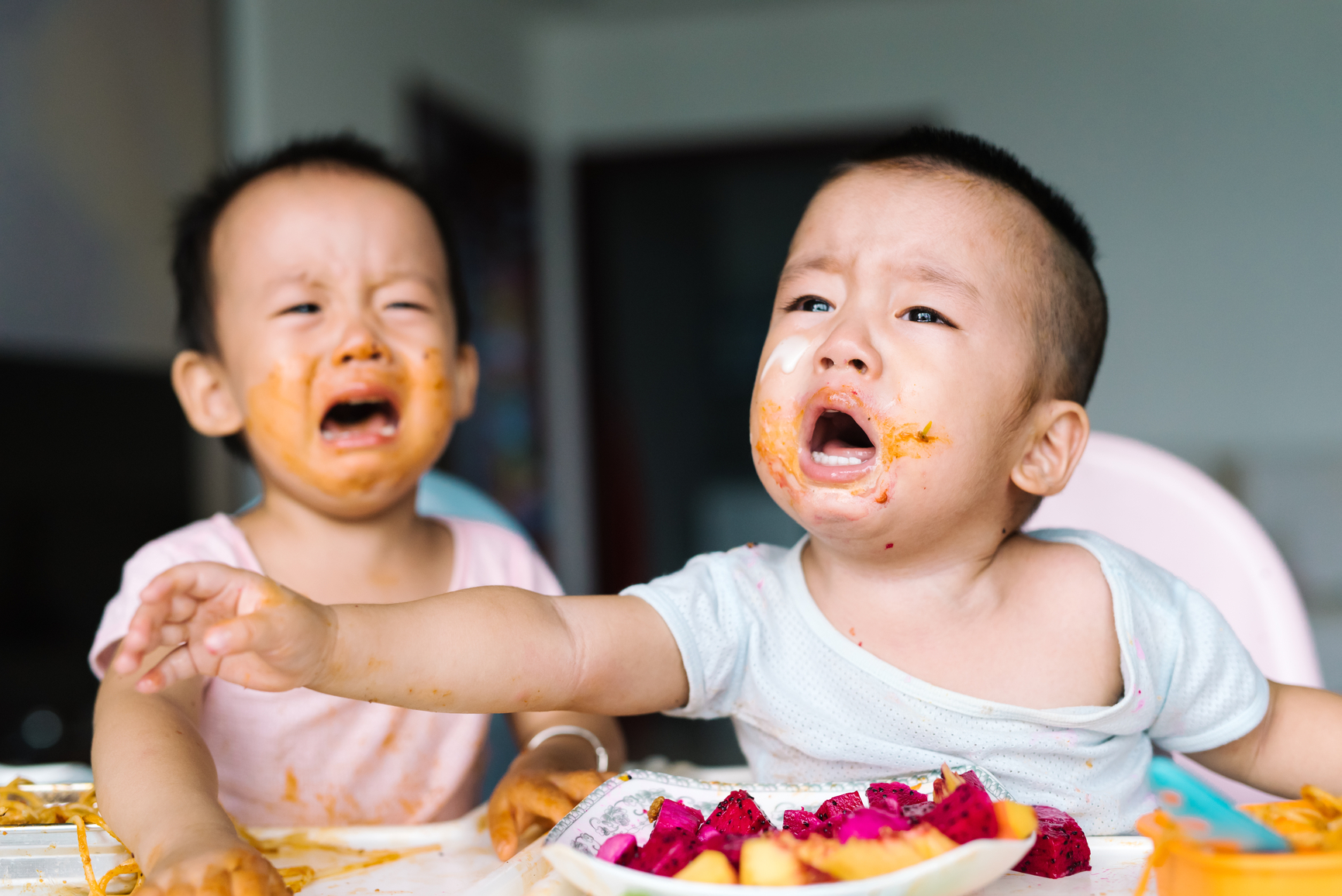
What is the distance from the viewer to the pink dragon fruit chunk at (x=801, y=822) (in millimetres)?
639

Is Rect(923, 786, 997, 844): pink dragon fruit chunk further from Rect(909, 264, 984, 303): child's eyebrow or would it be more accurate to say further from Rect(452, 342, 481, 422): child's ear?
Rect(452, 342, 481, 422): child's ear

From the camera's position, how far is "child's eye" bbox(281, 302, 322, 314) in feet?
3.48

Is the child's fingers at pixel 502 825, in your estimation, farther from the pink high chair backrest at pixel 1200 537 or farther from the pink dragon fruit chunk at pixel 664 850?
the pink high chair backrest at pixel 1200 537

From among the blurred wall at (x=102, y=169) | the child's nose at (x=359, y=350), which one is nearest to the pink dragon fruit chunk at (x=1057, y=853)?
the child's nose at (x=359, y=350)

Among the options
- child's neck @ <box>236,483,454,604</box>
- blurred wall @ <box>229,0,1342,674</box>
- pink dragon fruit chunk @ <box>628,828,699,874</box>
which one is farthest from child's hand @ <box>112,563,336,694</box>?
blurred wall @ <box>229,0,1342,674</box>

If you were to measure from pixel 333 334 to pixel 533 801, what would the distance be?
1.59ft

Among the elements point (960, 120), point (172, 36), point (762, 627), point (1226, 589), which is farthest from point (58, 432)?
point (960, 120)

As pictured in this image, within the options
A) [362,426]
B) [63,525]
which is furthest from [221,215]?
[63,525]

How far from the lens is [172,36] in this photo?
97.0 inches

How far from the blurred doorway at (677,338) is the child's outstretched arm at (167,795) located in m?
4.05

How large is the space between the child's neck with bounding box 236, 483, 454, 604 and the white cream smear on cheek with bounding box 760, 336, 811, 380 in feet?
1.43

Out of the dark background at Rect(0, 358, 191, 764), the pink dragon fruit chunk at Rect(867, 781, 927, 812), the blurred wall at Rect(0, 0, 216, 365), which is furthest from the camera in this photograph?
the blurred wall at Rect(0, 0, 216, 365)

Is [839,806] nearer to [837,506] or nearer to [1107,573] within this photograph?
[837,506]

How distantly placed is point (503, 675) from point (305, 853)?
0.77ft
